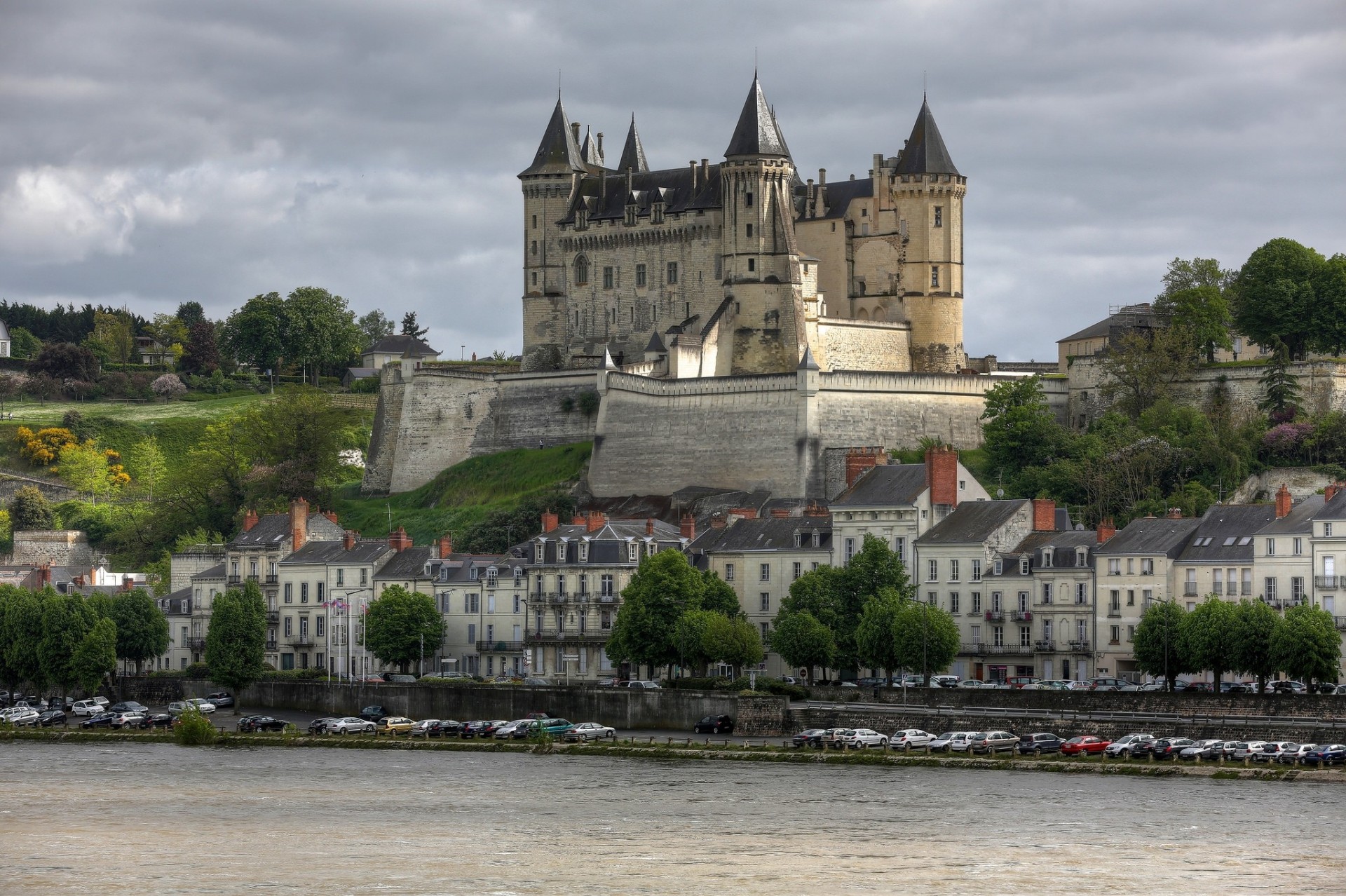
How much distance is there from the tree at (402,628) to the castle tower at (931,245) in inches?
1439

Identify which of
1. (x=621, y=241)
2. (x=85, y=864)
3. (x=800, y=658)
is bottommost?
(x=85, y=864)

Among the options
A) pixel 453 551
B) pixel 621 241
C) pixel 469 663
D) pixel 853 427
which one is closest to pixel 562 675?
pixel 469 663

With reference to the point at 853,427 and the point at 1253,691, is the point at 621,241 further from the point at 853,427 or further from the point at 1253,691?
the point at 1253,691

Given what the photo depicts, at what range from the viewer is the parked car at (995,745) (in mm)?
60875

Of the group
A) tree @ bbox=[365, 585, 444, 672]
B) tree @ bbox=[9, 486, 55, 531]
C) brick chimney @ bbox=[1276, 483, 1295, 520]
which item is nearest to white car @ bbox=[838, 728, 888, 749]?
brick chimney @ bbox=[1276, 483, 1295, 520]

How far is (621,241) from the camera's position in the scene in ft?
375

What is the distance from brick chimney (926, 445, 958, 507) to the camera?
77.2 metres

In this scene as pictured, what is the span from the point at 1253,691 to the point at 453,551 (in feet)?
124

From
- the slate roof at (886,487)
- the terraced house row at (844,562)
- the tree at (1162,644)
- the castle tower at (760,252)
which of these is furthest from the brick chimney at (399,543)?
the tree at (1162,644)

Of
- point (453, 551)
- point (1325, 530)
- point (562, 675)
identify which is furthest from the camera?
point (453, 551)

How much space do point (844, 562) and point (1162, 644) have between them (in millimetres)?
13640

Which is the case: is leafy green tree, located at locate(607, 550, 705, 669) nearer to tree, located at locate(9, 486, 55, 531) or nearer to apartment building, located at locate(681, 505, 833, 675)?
apartment building, located at locate(681, 505, 833, 675)

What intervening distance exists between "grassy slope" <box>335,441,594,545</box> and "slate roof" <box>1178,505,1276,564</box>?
3615 centimetres

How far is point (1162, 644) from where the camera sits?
6619 cm
